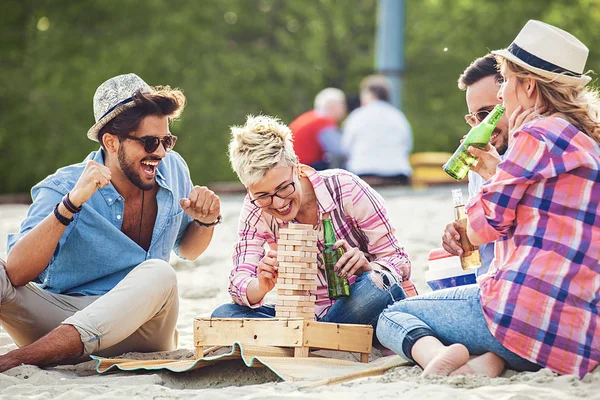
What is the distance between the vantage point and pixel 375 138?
12.2 metres

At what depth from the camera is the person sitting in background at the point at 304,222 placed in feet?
14.6

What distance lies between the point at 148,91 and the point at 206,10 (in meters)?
20.2

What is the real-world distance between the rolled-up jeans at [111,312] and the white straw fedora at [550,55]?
1952 mm

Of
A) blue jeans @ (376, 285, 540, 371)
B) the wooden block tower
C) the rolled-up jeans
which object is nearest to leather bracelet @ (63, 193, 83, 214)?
the rolled-up jeans

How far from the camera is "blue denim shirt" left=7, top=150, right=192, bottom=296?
15.5 feet

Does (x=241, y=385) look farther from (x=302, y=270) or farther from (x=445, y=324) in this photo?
(x=445, y=324)

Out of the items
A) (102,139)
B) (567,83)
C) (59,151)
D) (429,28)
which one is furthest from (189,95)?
(567,83)

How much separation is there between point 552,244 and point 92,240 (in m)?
2.35

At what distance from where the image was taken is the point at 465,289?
3.93m

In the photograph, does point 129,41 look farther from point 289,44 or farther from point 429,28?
point 429,28

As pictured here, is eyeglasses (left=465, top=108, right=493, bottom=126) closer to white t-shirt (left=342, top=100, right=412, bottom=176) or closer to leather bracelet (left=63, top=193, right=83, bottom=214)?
leather bracelet (left=63, top=193, right=83, bottom=214)

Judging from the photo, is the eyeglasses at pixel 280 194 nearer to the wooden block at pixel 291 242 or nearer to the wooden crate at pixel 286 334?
the wooden block at pixel 291 242

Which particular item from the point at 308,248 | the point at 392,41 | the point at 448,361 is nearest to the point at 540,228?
the point at 448,361

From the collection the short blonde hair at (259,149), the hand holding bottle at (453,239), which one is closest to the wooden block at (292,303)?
the short blonde hair at (259,149)
